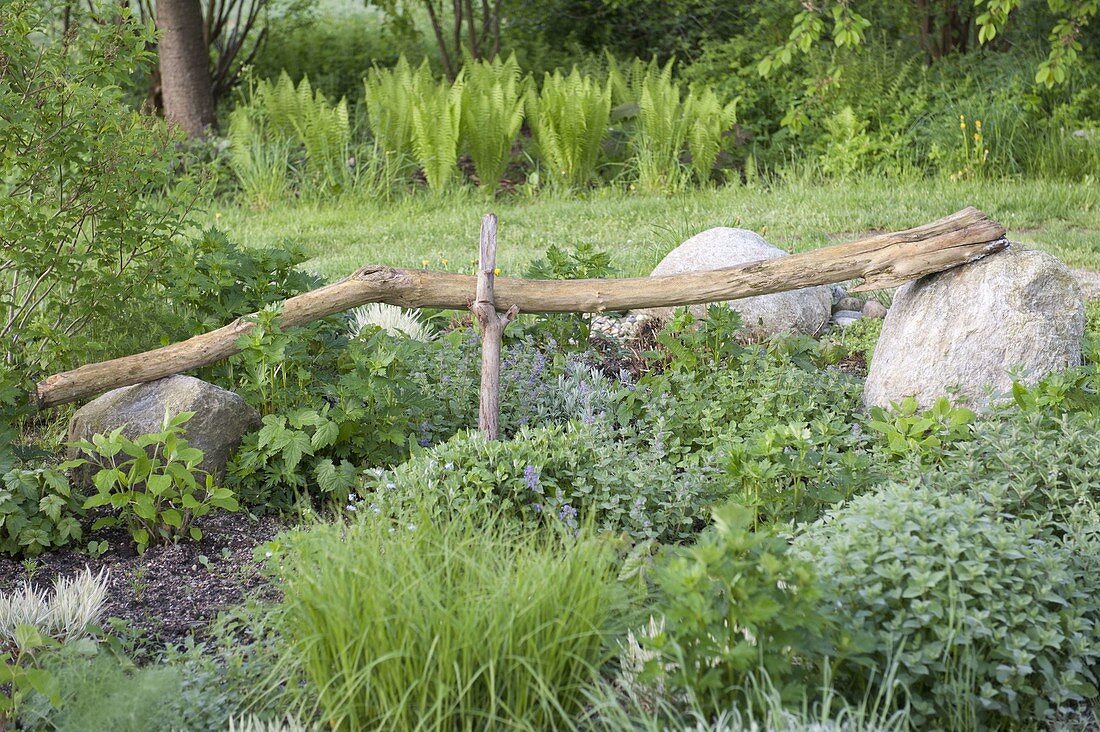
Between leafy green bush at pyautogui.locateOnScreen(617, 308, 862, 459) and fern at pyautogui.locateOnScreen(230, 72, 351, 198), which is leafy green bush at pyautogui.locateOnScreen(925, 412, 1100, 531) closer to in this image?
leafy green bush at pyautogui.locateOnScreen(617, 308, 862, 459)

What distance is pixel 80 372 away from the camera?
4.38m

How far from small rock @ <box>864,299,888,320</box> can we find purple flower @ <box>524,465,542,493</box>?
3136 millimetres

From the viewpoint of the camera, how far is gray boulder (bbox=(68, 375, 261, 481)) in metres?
4.19

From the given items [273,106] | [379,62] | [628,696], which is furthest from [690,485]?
Answer: [379,62]

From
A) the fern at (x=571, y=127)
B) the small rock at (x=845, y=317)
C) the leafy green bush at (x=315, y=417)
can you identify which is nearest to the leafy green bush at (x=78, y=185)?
the leafy green bush at (x=315, y=417)

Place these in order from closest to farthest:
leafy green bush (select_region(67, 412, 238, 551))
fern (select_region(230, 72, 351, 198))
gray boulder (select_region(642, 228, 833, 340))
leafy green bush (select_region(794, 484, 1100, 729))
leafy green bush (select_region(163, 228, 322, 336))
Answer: leafy green bush (select_region(794, 484, 1100, 729)) → leafy green bush (select_region(67, 412, 238, 551)) → leafy green bush (select_region(163, 228, 322, 336)) → gray boulder (select_region(642, 228, 833, 340)) → fern (select_region(230, 72, 351, 198))

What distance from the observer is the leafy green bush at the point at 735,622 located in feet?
7.98

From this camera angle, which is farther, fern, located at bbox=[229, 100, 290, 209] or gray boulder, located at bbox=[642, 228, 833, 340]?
fern, located at bbox=[229, 100, 290, 209]

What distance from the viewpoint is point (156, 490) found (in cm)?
359

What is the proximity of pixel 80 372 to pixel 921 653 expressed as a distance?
336 cm

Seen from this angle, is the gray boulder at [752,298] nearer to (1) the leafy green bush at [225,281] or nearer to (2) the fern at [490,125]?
(1) the leafy green bush at [225,281]

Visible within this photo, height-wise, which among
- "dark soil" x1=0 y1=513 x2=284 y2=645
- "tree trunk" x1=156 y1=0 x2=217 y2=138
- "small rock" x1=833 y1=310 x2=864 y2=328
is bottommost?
"dark soil" x1=0 y1=513 x2=284 y2=645

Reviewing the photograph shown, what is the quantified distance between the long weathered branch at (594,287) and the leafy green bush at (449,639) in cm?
183

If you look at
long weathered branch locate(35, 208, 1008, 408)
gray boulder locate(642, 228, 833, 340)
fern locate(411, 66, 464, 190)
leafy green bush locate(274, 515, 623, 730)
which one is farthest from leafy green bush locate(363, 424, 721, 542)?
fern locate(411, 66, 464, 190)
